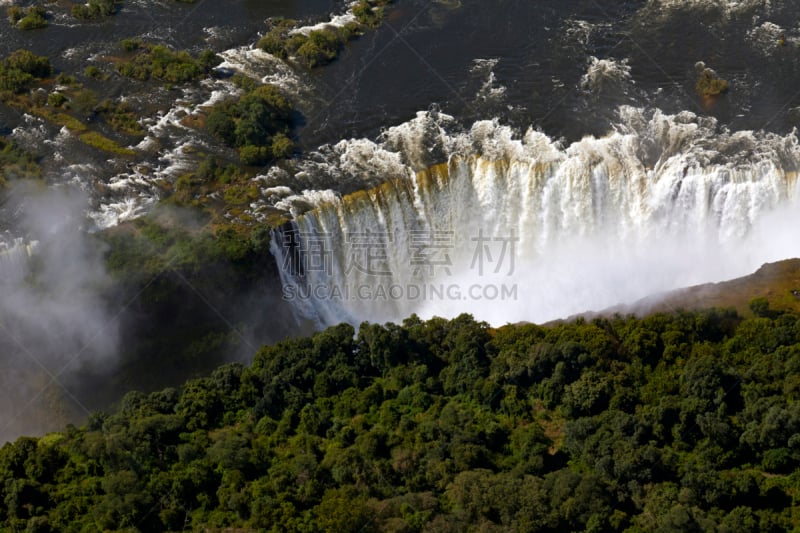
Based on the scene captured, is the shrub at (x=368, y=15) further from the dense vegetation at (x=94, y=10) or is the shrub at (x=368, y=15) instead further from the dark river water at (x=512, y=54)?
the dense vegetation at (x=94, y=10)

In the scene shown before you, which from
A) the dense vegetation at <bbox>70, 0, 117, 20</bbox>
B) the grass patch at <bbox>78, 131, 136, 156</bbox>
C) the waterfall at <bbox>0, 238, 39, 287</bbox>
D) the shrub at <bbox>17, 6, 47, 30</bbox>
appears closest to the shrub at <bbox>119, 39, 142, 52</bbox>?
the dense vegetation at <bbox>70, 0, 117, 20</bbox>

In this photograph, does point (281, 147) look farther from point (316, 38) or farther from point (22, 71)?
point (22, 71)

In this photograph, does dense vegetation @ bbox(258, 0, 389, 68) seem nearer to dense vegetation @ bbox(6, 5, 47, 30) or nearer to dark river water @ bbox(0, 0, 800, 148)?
dark river water @ bbox(0, 0, 800, 148)

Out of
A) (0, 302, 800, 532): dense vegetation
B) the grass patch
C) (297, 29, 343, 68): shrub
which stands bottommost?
(0, 302, 800, 532): dense vegetation

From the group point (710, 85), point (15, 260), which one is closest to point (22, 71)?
point (15, 260)

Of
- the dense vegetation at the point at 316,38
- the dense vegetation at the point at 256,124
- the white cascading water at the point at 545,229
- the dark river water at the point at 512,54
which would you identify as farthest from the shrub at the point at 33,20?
the white cascading water at the point at 545,229

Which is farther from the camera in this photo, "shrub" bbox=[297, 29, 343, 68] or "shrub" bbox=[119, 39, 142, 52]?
"shrub" bbox=[119, 39, 142, 52]
